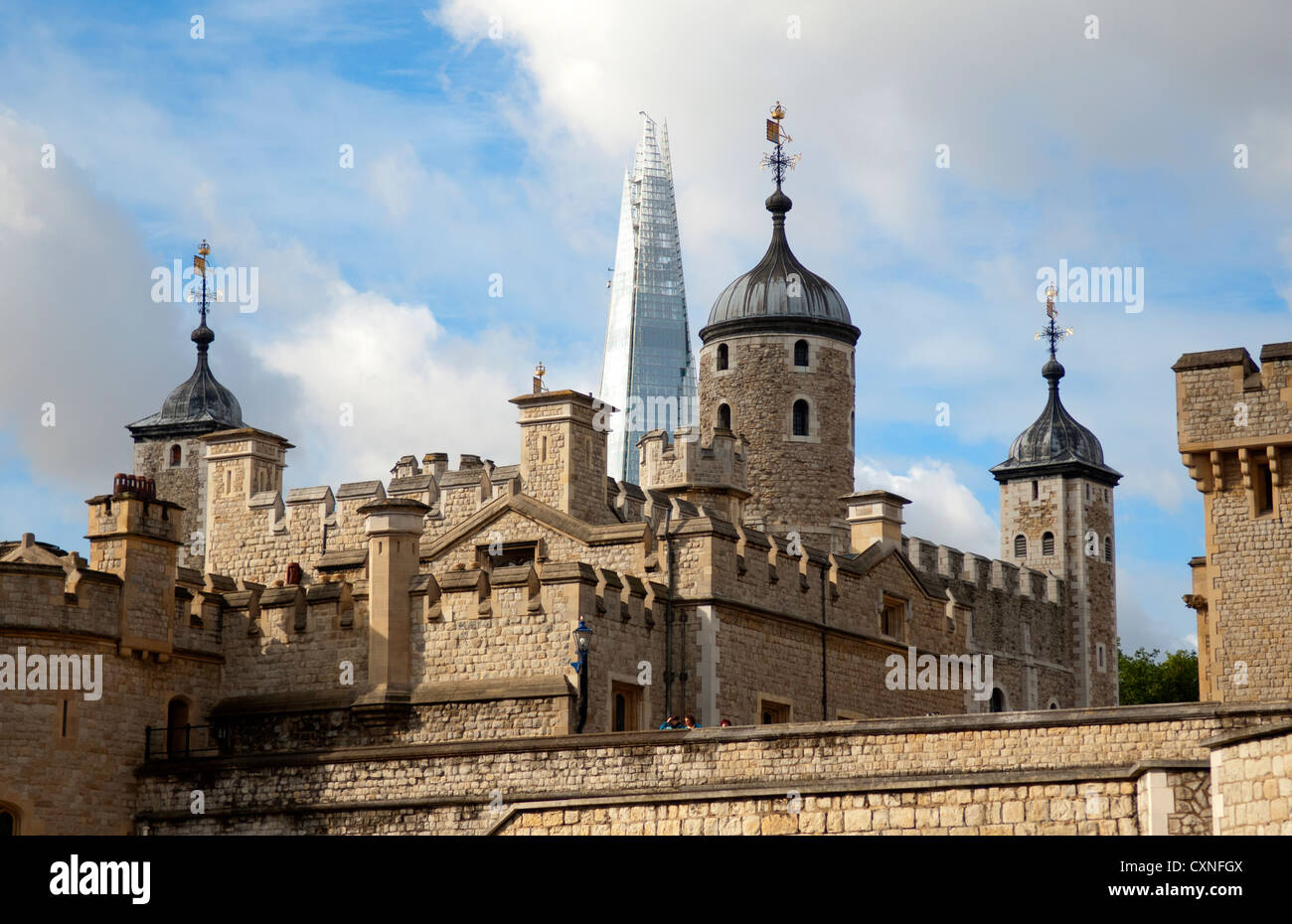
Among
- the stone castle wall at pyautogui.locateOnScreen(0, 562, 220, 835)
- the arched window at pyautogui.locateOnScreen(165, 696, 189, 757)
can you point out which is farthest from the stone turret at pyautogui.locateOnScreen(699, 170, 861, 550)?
the stone castle wall at pyautogui.locateOnScreen(0, 562, 220, 835)

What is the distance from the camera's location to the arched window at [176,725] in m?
30.6

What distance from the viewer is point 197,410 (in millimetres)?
59125

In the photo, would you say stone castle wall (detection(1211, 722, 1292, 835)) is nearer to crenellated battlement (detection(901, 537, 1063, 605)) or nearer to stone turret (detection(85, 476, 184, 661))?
stone turret (detection(85, 476, 184, 661))

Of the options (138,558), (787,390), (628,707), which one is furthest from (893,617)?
(138,558)

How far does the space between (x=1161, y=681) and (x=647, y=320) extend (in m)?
78.7

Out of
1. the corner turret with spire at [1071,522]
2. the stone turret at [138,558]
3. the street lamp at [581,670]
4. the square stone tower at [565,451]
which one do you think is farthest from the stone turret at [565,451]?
the corner turret with spire at [1071,522]

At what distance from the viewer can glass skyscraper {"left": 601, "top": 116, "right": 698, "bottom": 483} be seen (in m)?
142

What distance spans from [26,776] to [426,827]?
585 cm

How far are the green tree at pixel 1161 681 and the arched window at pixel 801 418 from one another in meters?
24.7

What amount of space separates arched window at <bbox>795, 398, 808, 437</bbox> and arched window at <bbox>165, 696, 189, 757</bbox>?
19069mm

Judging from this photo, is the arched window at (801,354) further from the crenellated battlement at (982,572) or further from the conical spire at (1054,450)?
the conical spire at (1054,450)
